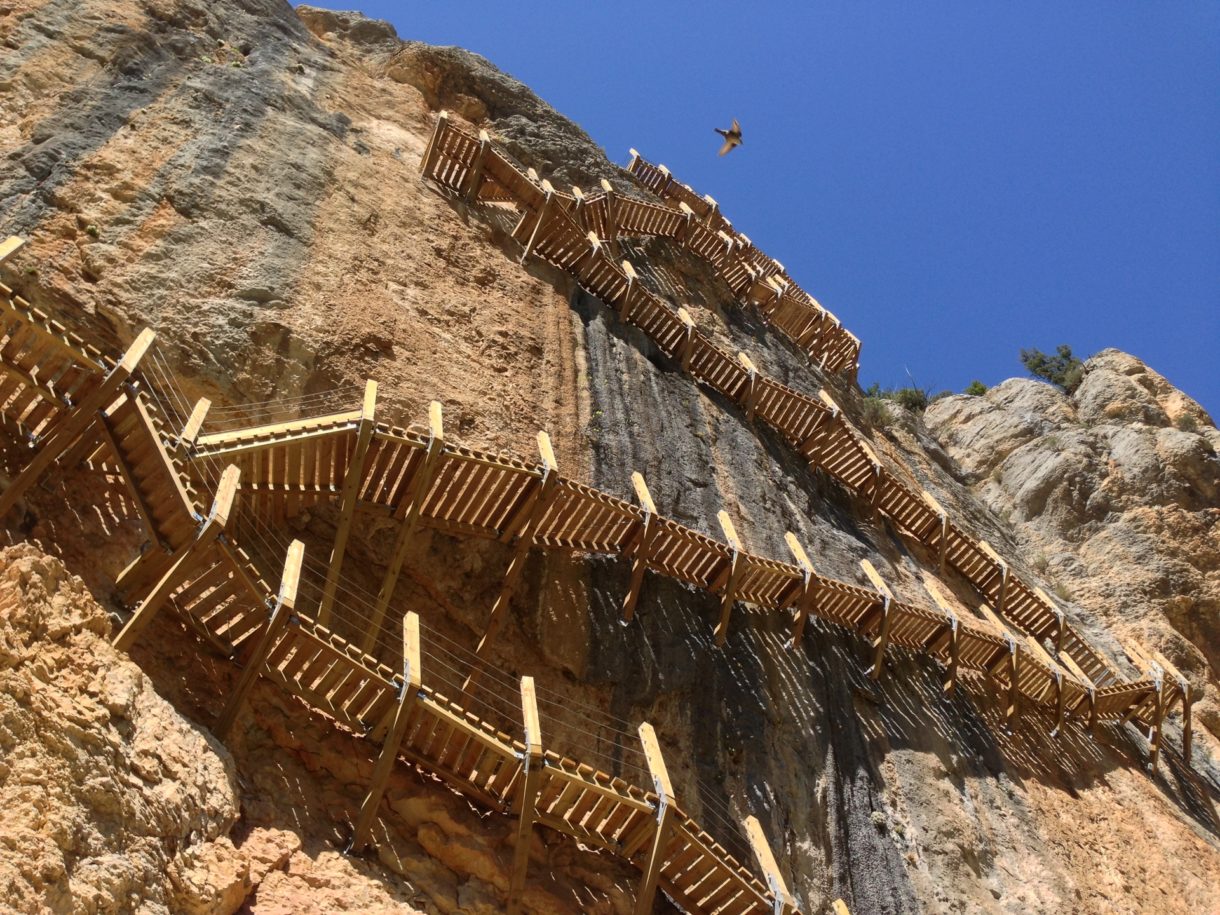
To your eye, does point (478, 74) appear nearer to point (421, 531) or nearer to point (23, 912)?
point (421, 531)

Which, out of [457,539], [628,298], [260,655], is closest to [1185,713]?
[628,298]

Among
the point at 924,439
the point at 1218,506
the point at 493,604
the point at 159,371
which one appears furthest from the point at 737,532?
the point at 1218,506

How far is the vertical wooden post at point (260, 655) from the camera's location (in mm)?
7109

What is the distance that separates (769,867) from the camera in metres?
9.04

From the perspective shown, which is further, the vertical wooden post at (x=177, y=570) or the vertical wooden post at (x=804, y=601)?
the vertical wooden post at (x=804, y=601)

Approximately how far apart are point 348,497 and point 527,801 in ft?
9.75

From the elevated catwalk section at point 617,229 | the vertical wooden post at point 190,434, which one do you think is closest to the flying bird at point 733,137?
the elevated catwalk section at point 617,229

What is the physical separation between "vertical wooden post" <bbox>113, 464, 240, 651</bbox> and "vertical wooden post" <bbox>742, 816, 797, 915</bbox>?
514 centimetres

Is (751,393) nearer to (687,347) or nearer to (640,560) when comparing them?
(687,347)

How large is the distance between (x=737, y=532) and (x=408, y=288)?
16.1 feet

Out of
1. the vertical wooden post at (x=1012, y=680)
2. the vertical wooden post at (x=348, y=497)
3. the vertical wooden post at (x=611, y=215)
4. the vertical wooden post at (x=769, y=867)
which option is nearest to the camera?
the vertical wooden post at (x=769, y=867)

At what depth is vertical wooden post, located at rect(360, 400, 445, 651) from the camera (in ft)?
30.0

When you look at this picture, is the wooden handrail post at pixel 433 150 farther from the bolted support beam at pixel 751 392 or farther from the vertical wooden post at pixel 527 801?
the vertical wooden post at pixel 527 801

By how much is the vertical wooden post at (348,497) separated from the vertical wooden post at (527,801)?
2.02 metres
